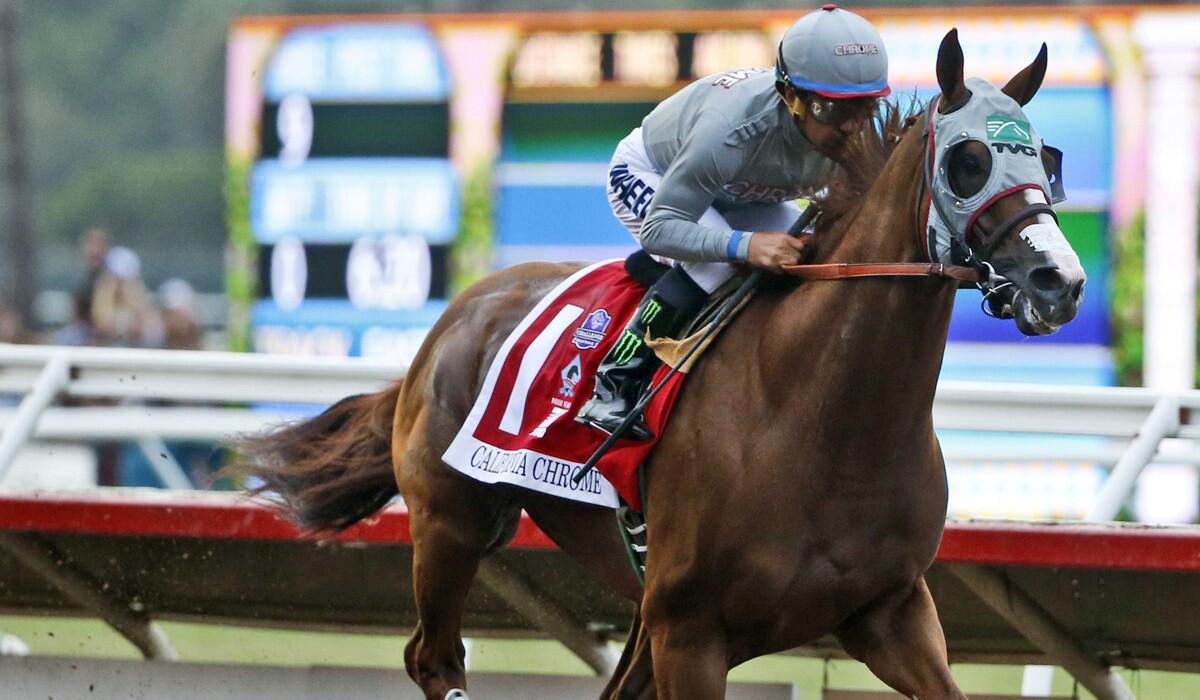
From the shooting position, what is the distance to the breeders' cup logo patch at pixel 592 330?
12.4ft

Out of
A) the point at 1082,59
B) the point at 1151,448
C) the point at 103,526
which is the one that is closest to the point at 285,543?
the point at 103,526

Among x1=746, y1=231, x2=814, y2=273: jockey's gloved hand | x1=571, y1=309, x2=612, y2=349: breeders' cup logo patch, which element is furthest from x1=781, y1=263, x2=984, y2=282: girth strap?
x1=571, y1=309, x2=612, y2=349: breeders' cup logo patch

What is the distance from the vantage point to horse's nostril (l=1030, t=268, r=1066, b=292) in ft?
9.16

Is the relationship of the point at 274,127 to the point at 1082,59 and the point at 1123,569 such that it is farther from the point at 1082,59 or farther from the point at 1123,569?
the point at 1123,569

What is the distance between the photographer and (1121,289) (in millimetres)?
8797

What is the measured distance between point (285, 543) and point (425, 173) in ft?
15.1

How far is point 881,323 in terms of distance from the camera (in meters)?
3.20

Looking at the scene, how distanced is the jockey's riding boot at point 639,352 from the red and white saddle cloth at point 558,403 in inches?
2.2

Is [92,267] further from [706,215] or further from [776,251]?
[776,251]

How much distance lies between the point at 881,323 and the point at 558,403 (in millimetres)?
845

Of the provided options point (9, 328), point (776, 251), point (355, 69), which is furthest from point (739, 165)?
point (9, 328)

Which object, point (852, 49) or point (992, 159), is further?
point (852, 49)

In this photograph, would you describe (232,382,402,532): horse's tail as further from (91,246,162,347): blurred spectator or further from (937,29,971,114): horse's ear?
(91,246,162,347): blurred spectator

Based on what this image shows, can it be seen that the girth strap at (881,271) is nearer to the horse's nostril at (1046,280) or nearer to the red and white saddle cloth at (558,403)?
the horse's nostril at (1046,280)
